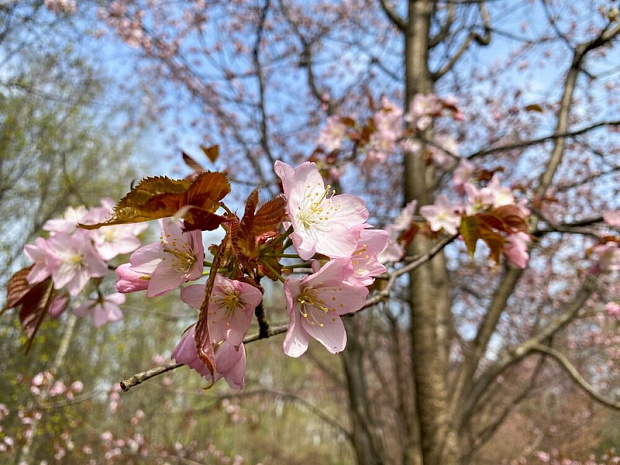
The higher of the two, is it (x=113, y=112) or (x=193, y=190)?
(x=113, y=112)

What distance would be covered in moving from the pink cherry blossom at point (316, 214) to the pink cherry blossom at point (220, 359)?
0.18 m

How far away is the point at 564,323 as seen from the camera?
6.48 ft

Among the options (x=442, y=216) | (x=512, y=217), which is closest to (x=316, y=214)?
(x=512, y=217)

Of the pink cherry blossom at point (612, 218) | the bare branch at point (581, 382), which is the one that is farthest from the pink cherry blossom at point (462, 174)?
the bare branch at point (581, 382)

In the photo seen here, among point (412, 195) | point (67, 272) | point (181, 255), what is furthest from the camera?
point (412, 195)

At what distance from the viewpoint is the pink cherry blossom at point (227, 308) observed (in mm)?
523

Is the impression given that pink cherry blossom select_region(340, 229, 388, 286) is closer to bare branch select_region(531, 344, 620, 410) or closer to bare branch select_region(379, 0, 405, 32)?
bare branch select_region(531, 344, 620, 410)

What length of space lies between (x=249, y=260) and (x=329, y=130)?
1.82m

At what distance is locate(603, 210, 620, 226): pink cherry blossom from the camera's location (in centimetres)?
136

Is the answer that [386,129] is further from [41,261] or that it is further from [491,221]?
[41,261]

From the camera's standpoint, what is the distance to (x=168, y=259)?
59 cm

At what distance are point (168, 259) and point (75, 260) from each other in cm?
50

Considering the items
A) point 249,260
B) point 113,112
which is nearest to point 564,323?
point 249,260

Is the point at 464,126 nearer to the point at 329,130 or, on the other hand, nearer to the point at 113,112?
the point at 329,130
